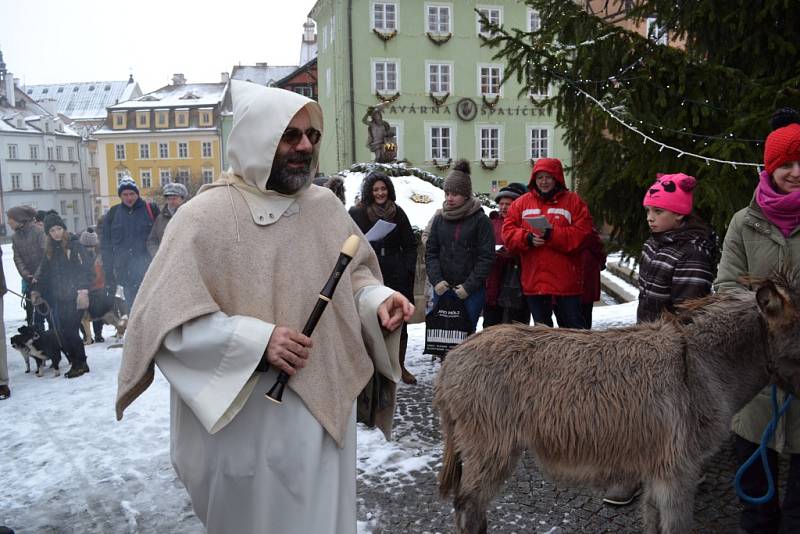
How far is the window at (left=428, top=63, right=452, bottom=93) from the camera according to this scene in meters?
36.6

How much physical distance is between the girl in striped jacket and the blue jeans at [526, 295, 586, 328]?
6.17 ft

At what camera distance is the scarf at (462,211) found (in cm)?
669

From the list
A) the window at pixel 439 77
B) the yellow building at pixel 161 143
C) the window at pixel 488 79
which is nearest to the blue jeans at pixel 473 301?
the window at pixel 439 77

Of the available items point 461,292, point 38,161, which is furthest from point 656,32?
point 38,161

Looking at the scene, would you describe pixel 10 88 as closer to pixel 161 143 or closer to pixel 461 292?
pixel 161 143

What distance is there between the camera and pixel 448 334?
6.53 metres

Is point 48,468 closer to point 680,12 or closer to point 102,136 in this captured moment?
point 680,12

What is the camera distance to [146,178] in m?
66.4

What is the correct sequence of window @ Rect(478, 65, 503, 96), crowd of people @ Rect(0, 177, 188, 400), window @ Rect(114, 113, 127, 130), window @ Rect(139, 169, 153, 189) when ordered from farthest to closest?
window @ Rect(139, 169, 153, 189) < window @ Rect(114, 113, 127, 130) < window @ Rect(478, 65, 503, 96) < crowd of people @ Rect(0, 177, 188, 400)

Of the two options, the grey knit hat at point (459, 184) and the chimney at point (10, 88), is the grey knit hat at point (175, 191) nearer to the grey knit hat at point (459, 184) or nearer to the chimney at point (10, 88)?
the grey knit hat at point (459, 184)

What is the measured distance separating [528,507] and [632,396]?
1.61 meters

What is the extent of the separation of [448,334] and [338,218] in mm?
3970

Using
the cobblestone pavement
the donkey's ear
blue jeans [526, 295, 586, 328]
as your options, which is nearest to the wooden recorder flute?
the donkey's ear

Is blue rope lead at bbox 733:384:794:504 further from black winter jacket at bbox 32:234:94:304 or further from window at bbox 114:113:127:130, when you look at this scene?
window at bbox 114:113:127:130
